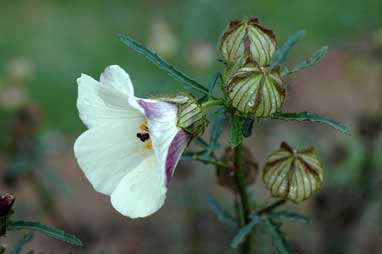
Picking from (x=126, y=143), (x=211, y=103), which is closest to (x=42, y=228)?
(x=126, y=143)

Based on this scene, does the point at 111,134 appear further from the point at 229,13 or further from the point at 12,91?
the point at 229,13

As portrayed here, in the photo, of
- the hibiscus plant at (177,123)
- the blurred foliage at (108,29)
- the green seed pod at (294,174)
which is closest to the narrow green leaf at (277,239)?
the hibiscus plant at (177,123)

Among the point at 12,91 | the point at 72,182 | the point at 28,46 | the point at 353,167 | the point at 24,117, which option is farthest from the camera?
the point at 28,46

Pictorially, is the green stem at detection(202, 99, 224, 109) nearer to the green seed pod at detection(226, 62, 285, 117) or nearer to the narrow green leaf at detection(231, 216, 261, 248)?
the green seed pod at detection(226, 62, 285, 117)

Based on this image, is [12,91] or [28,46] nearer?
[12,91]

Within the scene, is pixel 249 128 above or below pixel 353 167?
above

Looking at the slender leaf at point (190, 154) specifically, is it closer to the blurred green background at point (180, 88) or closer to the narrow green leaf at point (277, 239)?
the narrow green leaf at point (277, 239)

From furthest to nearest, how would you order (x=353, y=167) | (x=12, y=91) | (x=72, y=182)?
(x=72, y=182), (x=353, y=167), (x=12, y=91)

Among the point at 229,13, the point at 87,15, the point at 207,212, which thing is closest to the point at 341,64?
the point at 229,13
